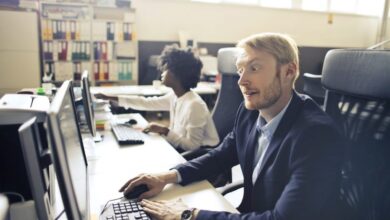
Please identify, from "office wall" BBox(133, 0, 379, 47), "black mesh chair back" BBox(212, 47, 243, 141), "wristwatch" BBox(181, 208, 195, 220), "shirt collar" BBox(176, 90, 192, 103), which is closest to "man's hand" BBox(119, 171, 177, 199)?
"wristwatch" BBox(181, 208, 195, 220)

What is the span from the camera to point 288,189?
1.05m

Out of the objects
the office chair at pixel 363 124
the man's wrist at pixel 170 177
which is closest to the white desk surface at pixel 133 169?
the man's wrist at pixel 170 177

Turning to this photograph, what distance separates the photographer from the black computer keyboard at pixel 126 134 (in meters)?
1.94

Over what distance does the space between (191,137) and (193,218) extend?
3.26 feet

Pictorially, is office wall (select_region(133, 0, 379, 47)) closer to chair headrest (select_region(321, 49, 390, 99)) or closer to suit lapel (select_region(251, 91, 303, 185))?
chair headrest (select_region(321, 49, 390, 99))

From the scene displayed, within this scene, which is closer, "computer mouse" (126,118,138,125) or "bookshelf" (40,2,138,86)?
"computer mouse" (126,118,138,125)

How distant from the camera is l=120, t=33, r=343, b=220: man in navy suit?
1039 millimetres

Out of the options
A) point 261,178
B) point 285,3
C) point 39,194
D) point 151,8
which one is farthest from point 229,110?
point 285,3

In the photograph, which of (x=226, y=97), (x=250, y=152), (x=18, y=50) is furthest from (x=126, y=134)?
(x=18, y=50)

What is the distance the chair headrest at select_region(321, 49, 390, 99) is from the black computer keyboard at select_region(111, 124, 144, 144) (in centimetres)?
105

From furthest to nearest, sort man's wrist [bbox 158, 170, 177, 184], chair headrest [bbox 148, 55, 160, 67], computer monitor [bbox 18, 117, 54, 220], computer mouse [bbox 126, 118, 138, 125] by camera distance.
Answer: chair headrest [bbox 148, 55, 160, 67]
computer mouse [bbox 126, 118, 138, 125]
man's wrist [bbox 158, 170, 177, 184]
computer monitor [bbox 18, 117, 54, 220]

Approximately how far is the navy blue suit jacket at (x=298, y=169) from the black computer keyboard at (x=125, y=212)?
0.20 m

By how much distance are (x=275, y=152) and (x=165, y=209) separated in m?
0.40

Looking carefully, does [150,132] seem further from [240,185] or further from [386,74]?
[386,74]
